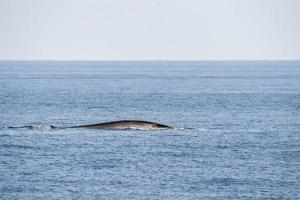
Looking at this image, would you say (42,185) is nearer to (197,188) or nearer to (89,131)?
(197,188)

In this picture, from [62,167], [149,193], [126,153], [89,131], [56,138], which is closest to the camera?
[149,193]

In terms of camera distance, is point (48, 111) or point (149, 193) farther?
point (48, 111)

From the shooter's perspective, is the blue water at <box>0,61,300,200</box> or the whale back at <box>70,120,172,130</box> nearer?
the blue water at <box>0,61,300,200</box>

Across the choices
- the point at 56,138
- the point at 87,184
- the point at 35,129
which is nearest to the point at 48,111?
the point at 35,129

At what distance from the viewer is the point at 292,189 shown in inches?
2265

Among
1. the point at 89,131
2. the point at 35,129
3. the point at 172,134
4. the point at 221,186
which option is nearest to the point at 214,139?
the point at 172,134

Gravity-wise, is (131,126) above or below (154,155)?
above

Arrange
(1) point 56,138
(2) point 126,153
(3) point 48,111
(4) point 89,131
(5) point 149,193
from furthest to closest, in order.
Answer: (3) point 48,111 → (4) point 89,131 → (1) point 56,138 → (2) point 126,153 → (5) point 149,193

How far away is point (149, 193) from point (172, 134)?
30015 millimetres

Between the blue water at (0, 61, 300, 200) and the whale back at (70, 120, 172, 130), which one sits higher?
the whale back at (70, 120, 172, 130)

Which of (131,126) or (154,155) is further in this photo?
(131,126)

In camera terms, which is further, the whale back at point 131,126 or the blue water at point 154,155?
the whale back at point 131,126

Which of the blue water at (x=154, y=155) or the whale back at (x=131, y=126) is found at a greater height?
the whale back at (x=131, y=126)

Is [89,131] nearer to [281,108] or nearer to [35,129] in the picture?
[35,129]
